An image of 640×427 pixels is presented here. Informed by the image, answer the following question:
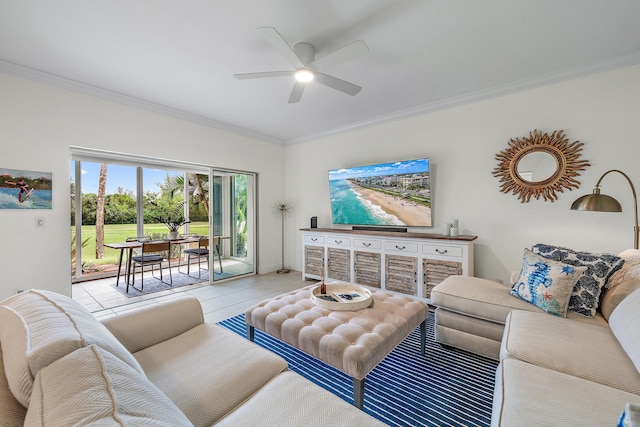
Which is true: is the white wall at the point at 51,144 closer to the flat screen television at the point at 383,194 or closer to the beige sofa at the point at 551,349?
the flat screen television at the point at 383,194

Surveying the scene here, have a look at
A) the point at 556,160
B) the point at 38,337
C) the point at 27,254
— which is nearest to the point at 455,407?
the point at 38,337

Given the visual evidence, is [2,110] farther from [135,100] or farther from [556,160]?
[556,160]

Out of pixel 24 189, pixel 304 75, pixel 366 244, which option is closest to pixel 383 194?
pixel 366 244

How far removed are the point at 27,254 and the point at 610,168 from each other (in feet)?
19.9

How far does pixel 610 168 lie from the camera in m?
2.66

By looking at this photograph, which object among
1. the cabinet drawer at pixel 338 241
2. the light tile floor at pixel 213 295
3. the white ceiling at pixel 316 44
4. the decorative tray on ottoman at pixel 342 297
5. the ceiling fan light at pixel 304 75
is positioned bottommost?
the light tile floor at pixel 213 295

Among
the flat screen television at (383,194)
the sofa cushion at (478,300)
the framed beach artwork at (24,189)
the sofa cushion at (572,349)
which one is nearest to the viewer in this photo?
the sofa cushion at (572,349)

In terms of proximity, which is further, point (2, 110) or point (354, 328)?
point (2, 110)

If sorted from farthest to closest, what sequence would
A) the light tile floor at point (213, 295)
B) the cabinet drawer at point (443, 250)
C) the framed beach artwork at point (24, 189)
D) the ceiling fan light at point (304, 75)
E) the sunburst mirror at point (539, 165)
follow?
1. the light tile floor at point (213, 295)
2. the cabinet drawer at point (443, 250)
3. the sunburst mirror at point (539, 165)
4. the framed beach artwork at point (24, 189)
5. the ceiling fan light at point (304, 75)

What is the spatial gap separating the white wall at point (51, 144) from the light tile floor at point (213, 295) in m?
0.64

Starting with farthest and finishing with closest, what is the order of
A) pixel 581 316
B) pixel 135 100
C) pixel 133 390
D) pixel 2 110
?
pixel 135 100 → pixel 2 110 → pixel 581 316 → pixel 133 390

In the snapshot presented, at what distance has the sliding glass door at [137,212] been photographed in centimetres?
463

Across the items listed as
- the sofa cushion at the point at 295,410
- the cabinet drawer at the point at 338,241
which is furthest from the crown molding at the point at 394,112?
the sofa cushion at the point at 295,410

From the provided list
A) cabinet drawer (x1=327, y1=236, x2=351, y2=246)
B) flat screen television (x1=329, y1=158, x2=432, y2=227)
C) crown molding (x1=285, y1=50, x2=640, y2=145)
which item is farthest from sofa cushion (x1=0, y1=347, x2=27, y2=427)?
crown molding (x1=285, y1=50, x2=640, y2=145)
